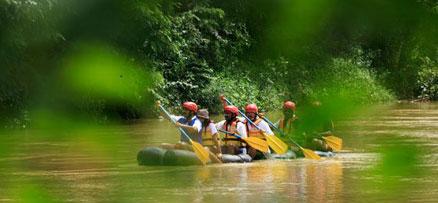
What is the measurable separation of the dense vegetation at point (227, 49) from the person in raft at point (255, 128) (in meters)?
14.6

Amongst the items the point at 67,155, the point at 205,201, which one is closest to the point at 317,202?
the point at 205,201

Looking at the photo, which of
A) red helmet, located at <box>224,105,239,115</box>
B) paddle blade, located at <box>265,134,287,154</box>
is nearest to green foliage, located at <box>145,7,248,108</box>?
red helmet, located at <box>224,105,239,115</box>

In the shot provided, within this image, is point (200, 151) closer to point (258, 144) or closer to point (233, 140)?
point (233, 140)

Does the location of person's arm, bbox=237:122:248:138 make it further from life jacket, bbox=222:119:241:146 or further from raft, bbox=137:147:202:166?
raft, bbox=137:147:202:166

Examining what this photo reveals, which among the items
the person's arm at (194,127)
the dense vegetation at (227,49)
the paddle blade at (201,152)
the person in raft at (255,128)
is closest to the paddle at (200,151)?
the paddle blade at (201,152)

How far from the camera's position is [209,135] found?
15953 mm

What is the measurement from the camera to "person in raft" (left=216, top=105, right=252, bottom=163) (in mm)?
16234

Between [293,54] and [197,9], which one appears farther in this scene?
[197,9]

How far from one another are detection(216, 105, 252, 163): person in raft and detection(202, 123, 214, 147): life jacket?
304 millimetres

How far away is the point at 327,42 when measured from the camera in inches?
64.1

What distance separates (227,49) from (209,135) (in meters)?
14.1

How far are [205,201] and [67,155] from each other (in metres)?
6.65

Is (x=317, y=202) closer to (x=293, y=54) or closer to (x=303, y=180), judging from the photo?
(x=303, y=180)

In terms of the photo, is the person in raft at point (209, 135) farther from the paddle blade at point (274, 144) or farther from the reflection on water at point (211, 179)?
the paddle blade at point (274, 144)
